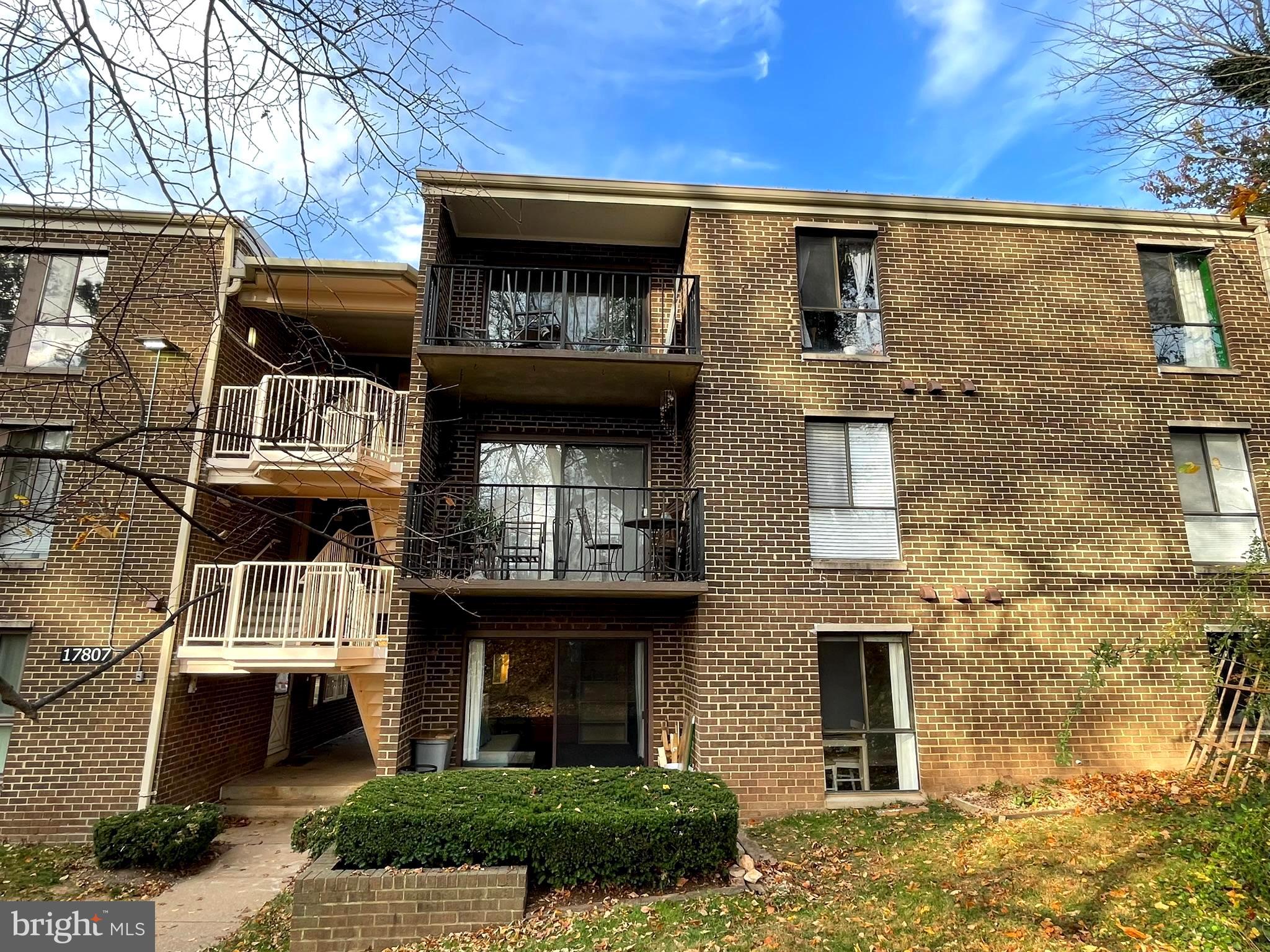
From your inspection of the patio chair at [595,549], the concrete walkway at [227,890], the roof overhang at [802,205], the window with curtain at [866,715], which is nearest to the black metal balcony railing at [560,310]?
the roof overhang at [802,205]

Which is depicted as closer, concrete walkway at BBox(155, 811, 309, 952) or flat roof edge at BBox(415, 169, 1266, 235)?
concrete walkway at BBox(155, 811, 309, 952)

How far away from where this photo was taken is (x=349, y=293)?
400 inches

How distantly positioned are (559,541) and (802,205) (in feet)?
21.2

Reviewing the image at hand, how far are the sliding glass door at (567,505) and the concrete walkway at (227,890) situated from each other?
4.42 meters

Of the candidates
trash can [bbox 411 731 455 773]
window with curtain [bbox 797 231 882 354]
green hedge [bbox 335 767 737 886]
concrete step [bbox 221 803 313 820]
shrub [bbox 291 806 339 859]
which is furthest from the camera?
window with curtain [bbox 797 231 882 354]

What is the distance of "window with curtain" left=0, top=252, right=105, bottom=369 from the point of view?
30.6ft

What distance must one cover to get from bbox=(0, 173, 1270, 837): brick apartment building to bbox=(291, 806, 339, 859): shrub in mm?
1118

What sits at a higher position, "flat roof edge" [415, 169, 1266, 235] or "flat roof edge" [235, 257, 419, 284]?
"flat roof edge" [415, 169, 1266, 235]

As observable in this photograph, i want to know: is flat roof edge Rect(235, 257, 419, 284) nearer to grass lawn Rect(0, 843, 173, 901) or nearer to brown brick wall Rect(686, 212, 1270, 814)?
brown brick wall Rect(686, 212, 1270, 814)

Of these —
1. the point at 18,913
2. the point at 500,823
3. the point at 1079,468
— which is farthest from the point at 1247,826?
the point at 18,913

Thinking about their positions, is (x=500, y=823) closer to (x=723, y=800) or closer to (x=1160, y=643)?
(x=723, y=800)

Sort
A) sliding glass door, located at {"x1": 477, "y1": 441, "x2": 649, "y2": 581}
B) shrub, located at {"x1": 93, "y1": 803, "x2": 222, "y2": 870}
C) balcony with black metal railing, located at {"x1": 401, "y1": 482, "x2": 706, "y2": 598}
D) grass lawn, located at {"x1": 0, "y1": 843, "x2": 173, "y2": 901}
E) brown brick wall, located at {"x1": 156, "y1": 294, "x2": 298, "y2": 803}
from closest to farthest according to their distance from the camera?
grass lawn, located at {"x1": 0, "y1": 843, "x2": 173, "y2": 901}, shrub, located at {"x1": 93, "y1": 803, "x2": 222, "y2": 870}, balcony with black metal railing, located at {"x1": 401, "y1": 482, "x2": 706, "y2": 598}, brown brick wall, located at {"x1": 156, "y1": 294, "x2": 298, "y2": 803}, sliding glass door, located at {"x1": 477, "y1": 441, "x2": 649, "y2": 581}

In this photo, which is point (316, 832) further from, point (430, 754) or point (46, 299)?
point (46, 299)

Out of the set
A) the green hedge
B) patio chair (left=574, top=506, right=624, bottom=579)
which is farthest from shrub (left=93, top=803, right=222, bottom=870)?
A: patio chair (left=574, top=506, right=624, bottom=579)
